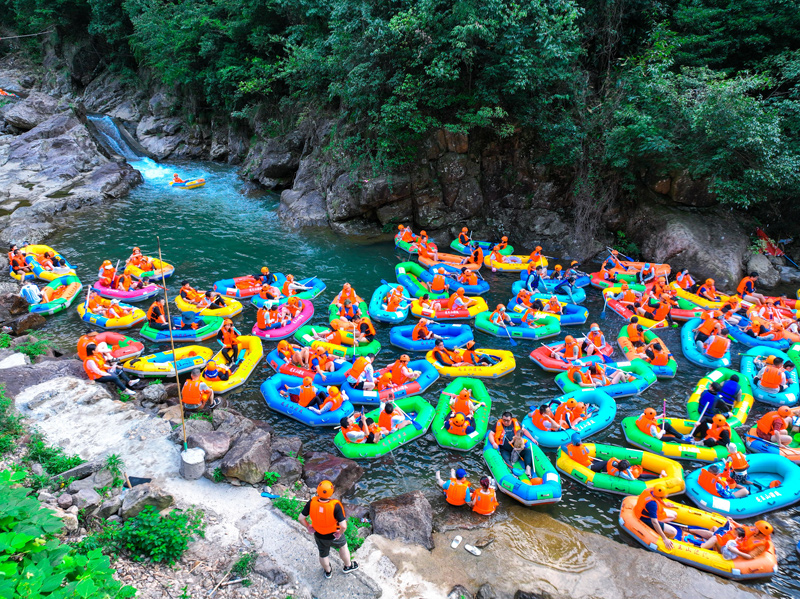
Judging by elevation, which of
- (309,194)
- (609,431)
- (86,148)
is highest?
(86,148)

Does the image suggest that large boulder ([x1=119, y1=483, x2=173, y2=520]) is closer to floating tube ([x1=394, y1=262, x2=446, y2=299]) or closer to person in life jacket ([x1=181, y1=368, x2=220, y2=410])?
person in life jacket ([x1=181, y1=368, x2=220, y2=410])

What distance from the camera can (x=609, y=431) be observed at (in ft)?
33.5

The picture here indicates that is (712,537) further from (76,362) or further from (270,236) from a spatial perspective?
(270,236)

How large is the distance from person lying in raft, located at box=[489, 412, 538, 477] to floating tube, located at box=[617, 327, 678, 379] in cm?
453

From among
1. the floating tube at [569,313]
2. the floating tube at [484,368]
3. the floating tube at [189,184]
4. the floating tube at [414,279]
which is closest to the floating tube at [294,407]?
the floating tube at [484,368]

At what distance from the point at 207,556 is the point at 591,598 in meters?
4.98

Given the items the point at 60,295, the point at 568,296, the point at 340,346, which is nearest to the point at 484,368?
the point at 340,346

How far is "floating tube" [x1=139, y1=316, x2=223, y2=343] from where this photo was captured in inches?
500

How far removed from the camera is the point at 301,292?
15.2 metres

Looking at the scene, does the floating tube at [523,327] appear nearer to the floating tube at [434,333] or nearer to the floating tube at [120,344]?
the floating tube at [434,333]

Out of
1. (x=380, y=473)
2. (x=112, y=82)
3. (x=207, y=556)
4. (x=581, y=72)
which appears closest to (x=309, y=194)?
(x=581, y=72)

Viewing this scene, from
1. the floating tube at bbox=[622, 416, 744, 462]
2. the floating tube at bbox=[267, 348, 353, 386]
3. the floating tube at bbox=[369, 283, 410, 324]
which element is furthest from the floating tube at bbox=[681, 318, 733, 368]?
the floating tube at bbox=[267, 348, 353, 386]

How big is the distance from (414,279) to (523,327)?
4.24m

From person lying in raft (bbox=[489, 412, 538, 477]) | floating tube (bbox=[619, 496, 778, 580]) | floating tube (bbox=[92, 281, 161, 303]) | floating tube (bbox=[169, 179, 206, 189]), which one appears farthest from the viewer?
floating tube (bbox=[169, 179, 206, 189])
